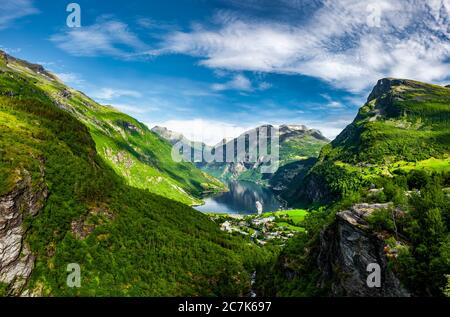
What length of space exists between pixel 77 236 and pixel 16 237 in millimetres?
26396

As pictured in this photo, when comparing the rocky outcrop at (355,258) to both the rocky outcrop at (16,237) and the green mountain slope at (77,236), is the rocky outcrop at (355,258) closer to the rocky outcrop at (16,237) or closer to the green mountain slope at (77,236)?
the green mountain slope at (77,236)

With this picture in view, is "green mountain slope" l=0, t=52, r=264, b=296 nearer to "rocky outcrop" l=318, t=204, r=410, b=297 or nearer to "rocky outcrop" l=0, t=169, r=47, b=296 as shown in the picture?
"rocky outcrop" l=0, t=169, r=47, b=296

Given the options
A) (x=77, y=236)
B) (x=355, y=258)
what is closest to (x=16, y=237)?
(x=77, y=236)

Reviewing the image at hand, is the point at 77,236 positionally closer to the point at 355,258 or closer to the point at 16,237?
the point at 16,237

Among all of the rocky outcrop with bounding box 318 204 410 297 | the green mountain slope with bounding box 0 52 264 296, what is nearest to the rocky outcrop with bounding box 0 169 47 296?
the green mountain slope with bounding box 0 52 264 296

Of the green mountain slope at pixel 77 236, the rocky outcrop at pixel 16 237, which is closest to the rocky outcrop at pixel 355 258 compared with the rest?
the green mountain slope at pixel 77 236

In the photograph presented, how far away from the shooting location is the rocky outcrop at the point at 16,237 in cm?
10438

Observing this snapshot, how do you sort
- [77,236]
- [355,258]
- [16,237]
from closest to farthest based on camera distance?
[355,258] → [16,237] → [77,236]

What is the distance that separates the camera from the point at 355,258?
68.6 m

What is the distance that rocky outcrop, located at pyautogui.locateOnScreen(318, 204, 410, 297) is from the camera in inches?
2393

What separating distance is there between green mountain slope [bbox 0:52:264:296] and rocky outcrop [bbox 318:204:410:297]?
84860 mm

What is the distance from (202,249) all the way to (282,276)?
81119mm
